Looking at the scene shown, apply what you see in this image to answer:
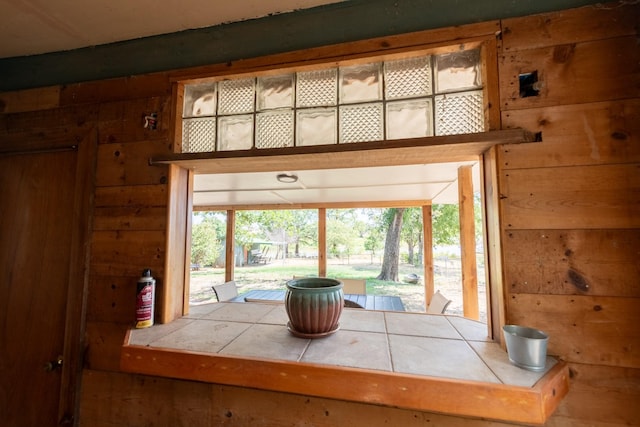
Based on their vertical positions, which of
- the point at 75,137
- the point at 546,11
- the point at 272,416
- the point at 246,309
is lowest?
the point at 272,416

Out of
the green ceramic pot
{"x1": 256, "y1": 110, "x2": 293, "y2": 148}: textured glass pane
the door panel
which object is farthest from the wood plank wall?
{"x1": 256, "y1": 110, "x2": 293, "y2": 148}: textured glass pane

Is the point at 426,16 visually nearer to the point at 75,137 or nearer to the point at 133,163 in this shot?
the point at 133,163

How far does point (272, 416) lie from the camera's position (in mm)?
853

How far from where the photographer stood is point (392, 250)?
7.23 meters

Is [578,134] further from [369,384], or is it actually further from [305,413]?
[305,413]

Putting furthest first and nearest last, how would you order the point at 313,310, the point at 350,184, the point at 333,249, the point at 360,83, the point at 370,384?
the point at 333,249 → the point at 350,184 → the point at 360,83 → the point at 313,310 → the point at 370,384

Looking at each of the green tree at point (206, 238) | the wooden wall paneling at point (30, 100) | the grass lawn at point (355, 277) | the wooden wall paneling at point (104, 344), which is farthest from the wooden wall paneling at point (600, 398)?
the green tree at point (206, 238)

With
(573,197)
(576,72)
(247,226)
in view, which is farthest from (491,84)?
(247,226)

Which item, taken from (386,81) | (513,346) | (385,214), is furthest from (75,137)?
(385,214)

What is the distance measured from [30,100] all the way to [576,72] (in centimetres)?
226

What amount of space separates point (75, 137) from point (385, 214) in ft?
23.9

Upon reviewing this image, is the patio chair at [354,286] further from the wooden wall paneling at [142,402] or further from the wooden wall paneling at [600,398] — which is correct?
the wooden wall paneling at [600,398]

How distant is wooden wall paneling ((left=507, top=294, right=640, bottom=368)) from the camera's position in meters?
0.69

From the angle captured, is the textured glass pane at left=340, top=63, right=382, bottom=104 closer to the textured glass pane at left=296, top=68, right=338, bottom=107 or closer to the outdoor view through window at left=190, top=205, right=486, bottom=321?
the textured glass pane at left=296, top=68, right=338, bottom=107
